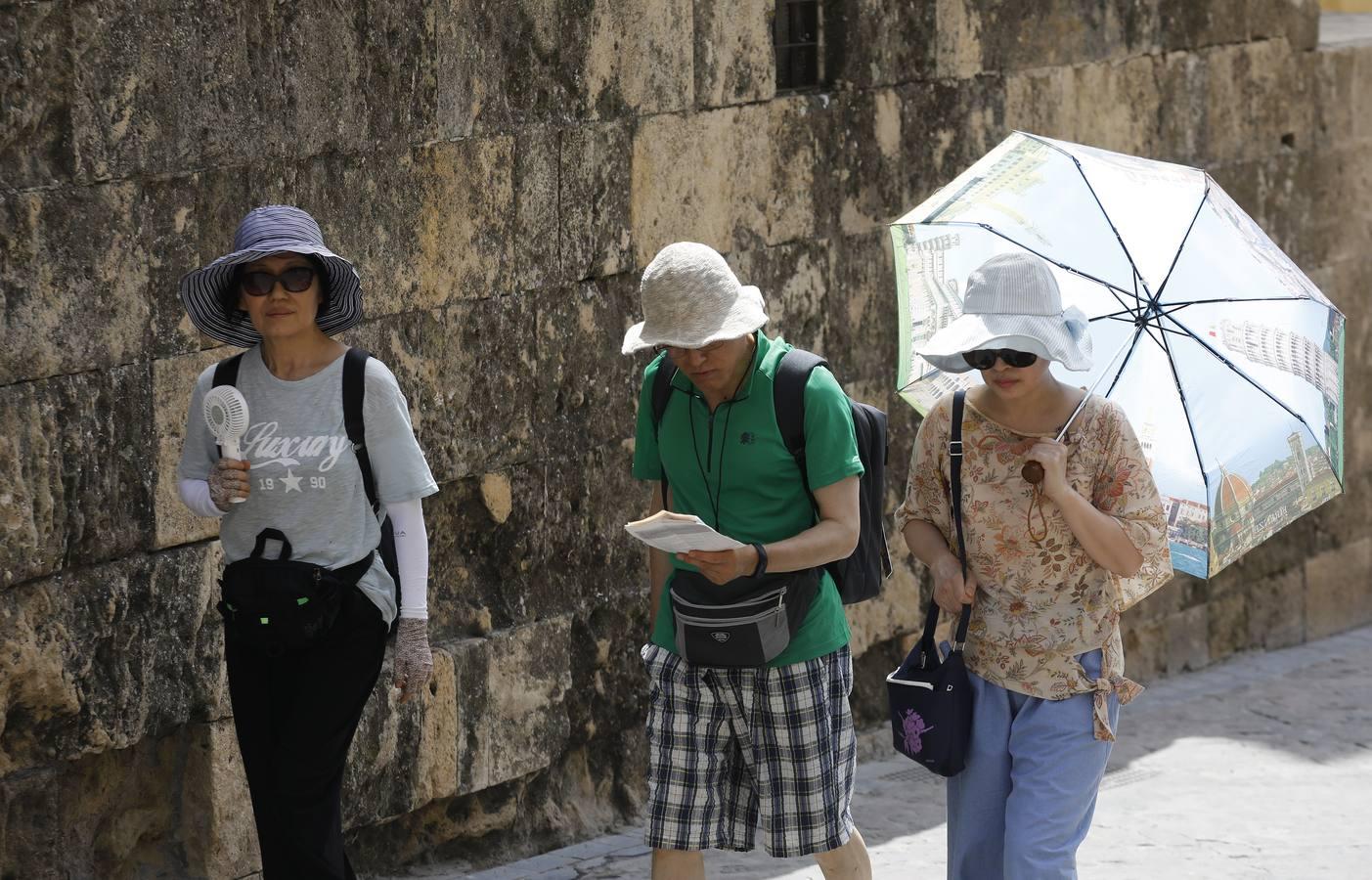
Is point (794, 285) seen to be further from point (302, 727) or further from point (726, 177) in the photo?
point (302, 727)

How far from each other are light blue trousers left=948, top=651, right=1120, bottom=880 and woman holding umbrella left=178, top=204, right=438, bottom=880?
3.87 ft

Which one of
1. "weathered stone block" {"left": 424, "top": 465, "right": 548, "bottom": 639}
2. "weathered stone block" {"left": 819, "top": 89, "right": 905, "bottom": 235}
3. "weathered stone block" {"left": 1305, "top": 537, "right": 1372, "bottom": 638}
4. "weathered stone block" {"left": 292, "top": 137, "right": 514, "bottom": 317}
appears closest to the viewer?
"weathered stone block" {"left": 292, "top": 137, "right": 514, "bottom": 317}

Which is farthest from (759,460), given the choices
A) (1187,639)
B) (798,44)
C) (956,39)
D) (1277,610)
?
(1277,610)

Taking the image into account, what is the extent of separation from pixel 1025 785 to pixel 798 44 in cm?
342

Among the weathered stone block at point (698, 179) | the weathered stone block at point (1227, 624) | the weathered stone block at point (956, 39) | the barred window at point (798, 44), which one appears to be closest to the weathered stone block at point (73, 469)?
the weathered stone block at point (698, 179)

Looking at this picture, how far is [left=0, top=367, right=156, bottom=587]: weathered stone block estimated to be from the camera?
4.63m

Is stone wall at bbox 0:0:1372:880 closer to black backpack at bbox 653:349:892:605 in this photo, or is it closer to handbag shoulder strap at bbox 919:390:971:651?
black backpack at bbox 653:349:892:605

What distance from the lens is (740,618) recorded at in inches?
169

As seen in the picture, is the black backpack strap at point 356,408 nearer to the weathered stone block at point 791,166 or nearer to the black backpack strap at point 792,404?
the black backpack strap at point 792,404

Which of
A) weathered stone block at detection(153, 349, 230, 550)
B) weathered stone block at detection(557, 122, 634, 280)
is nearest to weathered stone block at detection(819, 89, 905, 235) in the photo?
weathered stone block at detection(557, 122, 634, 280)

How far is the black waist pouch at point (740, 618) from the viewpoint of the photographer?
4.30 m

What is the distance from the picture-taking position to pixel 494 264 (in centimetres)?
574

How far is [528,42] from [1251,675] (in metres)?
4.62

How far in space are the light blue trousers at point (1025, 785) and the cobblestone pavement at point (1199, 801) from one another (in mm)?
1424
